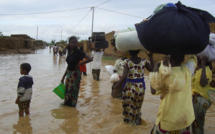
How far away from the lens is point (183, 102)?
2.47 meters

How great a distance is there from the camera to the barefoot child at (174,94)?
2.45 metres

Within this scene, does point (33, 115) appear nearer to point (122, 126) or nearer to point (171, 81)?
point (122, 126)

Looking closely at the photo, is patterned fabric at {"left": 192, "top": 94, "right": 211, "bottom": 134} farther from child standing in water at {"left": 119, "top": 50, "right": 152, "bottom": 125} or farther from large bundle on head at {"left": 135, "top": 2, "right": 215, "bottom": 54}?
large bundle on head at {"left": 135, "top": 2, "right": 215, "bottom": 54}

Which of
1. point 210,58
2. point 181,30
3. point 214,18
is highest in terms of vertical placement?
point 214,18

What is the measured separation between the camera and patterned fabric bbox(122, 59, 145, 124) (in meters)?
4.02

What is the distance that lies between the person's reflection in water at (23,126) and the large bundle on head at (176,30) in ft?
9.86

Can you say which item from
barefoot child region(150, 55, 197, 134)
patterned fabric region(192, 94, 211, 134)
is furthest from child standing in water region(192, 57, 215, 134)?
barefoot child region(150, 55, 197, 134)

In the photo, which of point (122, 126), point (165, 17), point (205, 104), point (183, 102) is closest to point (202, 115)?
point (205, 104)

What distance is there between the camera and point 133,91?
4074 millimetres

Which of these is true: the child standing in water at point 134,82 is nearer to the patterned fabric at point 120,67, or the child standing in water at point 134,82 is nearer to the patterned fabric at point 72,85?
the patterned fabric at point 120,67

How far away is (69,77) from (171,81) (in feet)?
11.4

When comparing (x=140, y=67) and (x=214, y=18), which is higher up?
(x=214, y=18)

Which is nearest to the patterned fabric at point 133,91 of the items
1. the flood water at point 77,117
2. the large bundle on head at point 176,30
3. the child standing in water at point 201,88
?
the flood water at point 77,117

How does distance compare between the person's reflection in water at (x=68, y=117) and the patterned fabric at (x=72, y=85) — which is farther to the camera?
the patterned fabric at (x=72, y=85)
